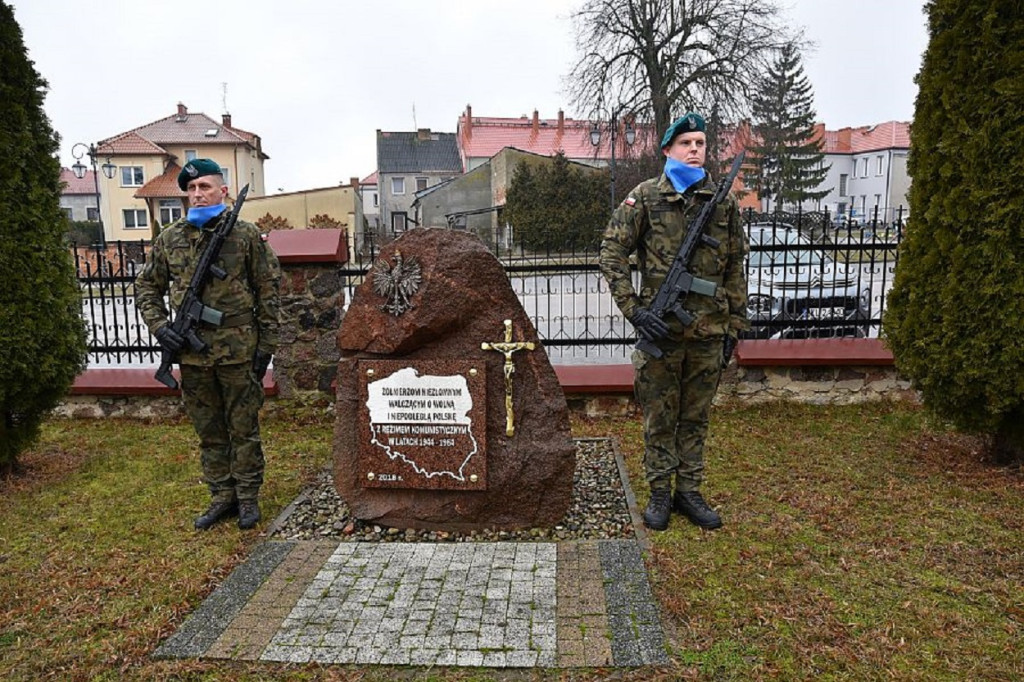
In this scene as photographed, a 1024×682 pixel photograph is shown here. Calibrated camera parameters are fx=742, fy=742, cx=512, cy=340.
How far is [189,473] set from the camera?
5.16 m

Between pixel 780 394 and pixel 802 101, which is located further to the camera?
pixel 802 101

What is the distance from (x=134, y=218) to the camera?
139 feet

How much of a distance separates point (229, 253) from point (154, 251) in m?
0.43

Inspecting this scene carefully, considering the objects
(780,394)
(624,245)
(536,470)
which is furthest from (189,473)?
(780,394)

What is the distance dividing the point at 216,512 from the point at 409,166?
47.5 m

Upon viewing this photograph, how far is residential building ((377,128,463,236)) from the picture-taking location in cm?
4938

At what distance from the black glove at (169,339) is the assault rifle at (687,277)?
241 centimetres

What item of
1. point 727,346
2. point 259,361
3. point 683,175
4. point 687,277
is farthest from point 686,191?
point 259,361

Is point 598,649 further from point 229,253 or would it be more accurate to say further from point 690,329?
point 229,253

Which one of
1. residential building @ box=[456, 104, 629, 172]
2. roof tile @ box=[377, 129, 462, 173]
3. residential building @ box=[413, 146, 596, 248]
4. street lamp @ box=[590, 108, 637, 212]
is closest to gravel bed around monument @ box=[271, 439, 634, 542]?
street lamp @ box=[590, 108, 637, 212]

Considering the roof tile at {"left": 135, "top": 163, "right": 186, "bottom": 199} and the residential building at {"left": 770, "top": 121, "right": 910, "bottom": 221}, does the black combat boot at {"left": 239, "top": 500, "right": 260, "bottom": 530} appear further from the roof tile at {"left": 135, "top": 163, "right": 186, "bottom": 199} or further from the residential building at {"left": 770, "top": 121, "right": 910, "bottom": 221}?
the residential building at {"left": 770, "top": 121, "right": 910, "bottom": 221}

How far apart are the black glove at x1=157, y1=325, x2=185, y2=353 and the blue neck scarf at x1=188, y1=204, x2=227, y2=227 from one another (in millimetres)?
582

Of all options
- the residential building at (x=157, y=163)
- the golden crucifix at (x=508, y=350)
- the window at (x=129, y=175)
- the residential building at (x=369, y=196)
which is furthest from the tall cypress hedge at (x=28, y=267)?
the residential building at (x=369, y=196)

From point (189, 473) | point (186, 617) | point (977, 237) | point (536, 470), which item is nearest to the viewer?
point (186, 617)
